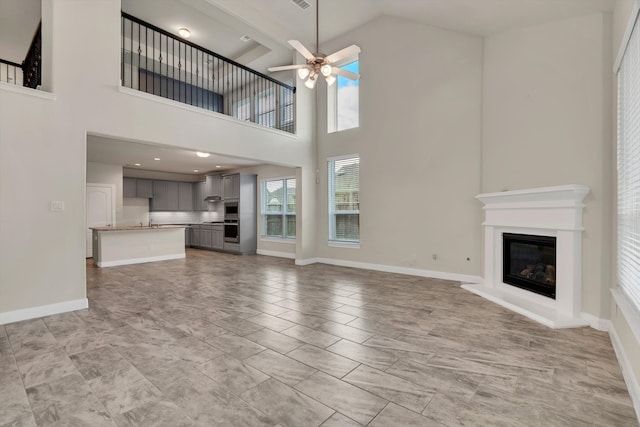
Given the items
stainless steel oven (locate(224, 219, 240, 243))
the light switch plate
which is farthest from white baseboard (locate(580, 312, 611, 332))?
stainless steel oven (locate(224, 219, 240, 243))

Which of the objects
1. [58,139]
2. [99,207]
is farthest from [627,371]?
[99,207]

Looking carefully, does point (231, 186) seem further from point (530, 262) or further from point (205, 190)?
point (530, 262)

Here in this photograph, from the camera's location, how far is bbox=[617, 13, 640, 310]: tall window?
7.10 feet

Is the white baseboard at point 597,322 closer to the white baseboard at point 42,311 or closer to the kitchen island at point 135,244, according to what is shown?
the white baseboard at point 42,311

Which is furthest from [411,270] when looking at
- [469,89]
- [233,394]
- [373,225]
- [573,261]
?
[233,394]

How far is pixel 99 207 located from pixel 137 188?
131 cm

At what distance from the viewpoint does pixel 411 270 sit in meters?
5.59

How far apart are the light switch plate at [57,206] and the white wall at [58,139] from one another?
0.04 metres

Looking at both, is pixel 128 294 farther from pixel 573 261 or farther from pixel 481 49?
pixel 481 49

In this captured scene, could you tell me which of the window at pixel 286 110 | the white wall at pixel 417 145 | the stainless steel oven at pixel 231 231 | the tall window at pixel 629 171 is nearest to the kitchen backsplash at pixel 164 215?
the stainless steel oven at pixel 231 231

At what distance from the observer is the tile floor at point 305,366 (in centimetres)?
174

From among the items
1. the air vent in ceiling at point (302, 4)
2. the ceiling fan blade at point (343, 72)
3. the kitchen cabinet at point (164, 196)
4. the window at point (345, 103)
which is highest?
the air vent in ceiling at point (302, 4)

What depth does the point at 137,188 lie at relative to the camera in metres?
9.01

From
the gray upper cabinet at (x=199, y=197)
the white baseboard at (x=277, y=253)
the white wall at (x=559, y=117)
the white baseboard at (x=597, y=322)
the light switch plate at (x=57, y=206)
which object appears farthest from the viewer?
the gray upper cabinet at (x=199, y=197)
